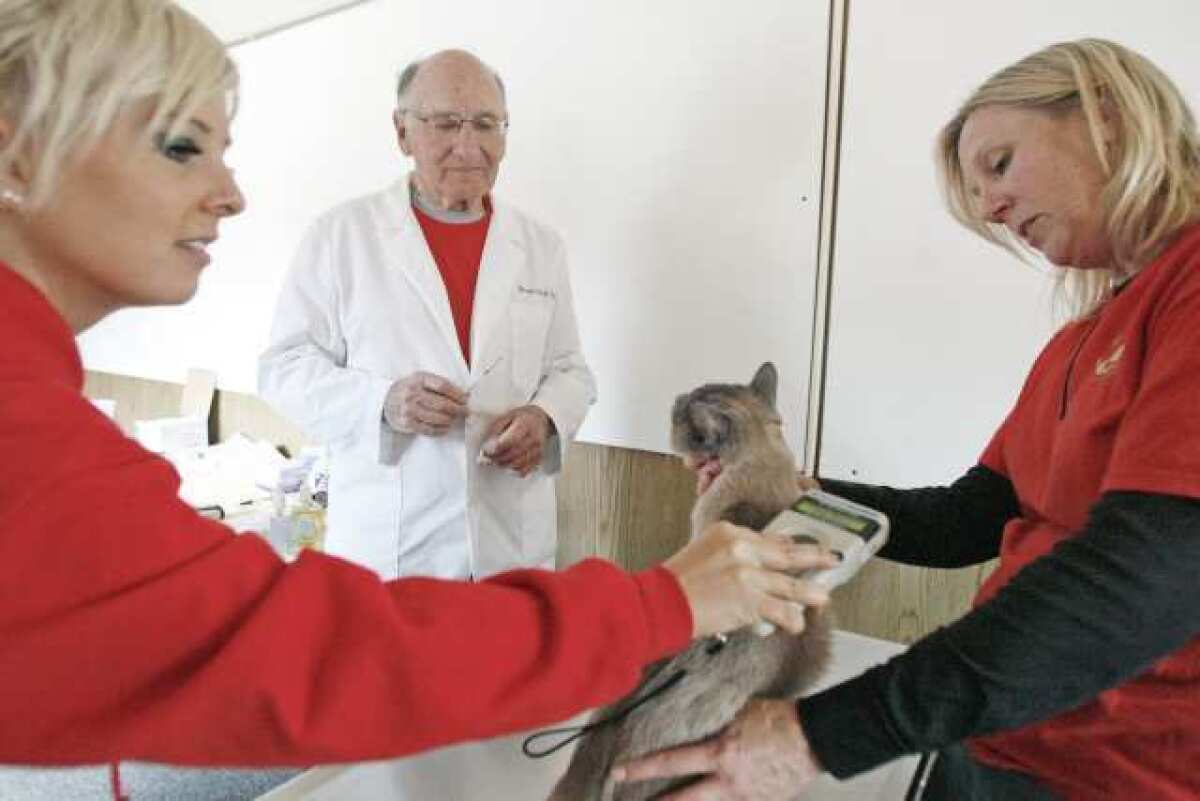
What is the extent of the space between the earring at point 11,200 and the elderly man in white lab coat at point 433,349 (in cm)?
91

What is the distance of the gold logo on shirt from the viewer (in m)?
0.63

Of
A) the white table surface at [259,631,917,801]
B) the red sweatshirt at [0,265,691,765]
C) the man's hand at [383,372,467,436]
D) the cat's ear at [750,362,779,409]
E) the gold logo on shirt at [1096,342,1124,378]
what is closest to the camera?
the red sweatshirt at [0,265,691,765]

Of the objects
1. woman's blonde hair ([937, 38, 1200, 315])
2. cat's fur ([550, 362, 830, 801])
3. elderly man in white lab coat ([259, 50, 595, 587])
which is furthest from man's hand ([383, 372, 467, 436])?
woman's blonde hair ([937, 38, 1200, 315])

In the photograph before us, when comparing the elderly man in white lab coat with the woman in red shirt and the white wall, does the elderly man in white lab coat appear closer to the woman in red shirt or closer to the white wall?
the white wall

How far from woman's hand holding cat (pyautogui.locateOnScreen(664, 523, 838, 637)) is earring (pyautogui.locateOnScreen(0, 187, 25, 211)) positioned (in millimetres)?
509

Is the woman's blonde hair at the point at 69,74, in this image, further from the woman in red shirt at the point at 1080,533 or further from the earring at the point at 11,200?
the woman in red shirt at the point at 1080,533

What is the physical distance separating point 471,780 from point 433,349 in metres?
0.79

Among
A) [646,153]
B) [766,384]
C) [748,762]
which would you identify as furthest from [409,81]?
[748,762]

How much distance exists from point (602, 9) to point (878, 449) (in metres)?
1.06

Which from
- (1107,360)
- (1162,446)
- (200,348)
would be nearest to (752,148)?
(1107,360)

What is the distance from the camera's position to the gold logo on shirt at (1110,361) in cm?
63

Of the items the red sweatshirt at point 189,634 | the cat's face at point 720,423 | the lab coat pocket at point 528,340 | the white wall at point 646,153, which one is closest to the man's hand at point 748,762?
the red sweatshirt at point 189,634

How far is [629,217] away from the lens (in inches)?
63.7

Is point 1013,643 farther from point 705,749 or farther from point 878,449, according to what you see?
point 878,449
